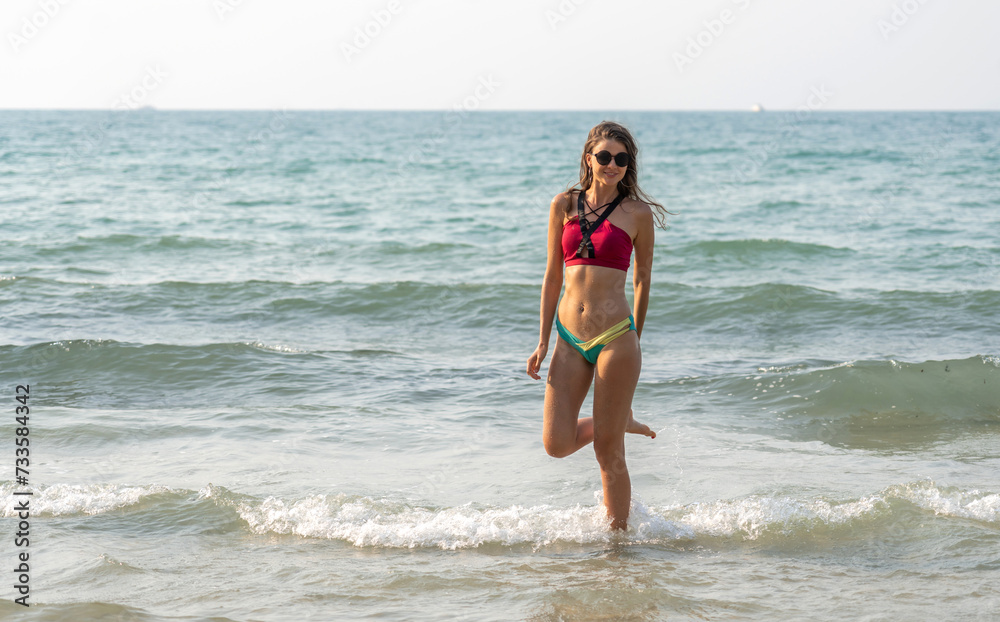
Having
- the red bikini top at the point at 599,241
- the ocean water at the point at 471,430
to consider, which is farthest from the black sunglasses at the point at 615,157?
the ocean water at the point at 471,430

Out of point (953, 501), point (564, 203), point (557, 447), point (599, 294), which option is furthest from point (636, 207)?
point (953, 501)

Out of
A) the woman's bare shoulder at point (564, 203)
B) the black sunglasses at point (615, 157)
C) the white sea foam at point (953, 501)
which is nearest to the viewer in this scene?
the black sunglasses at point (615, 157)

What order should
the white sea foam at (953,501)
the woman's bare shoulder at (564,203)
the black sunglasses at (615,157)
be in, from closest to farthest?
the black sunglasses at (615,157)
the woman's bare shoulder at (564,203)
the white sea foam at (953,501)

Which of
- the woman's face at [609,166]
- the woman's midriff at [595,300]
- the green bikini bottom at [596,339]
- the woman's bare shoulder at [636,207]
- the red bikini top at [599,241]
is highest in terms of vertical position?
the woman's face at [609,166]

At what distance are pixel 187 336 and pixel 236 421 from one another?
12.3 ft

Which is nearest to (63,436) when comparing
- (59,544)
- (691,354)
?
(59,544)

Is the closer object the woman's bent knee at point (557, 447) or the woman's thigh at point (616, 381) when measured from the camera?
the woman's thigh at point (616, 381)

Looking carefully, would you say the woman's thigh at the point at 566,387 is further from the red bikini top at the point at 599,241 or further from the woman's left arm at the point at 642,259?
the red bikini top at the point at 599,241

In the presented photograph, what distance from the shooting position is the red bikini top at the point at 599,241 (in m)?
4.52

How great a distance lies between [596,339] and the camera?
4.57m

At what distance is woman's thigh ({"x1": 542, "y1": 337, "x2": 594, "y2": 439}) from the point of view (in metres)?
4.69

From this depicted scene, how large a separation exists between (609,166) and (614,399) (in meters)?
1.25

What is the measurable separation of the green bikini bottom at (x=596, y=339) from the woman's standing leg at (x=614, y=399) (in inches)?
1.0

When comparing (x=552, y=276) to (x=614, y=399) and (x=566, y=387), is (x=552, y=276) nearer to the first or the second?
(x=566, y=387)
